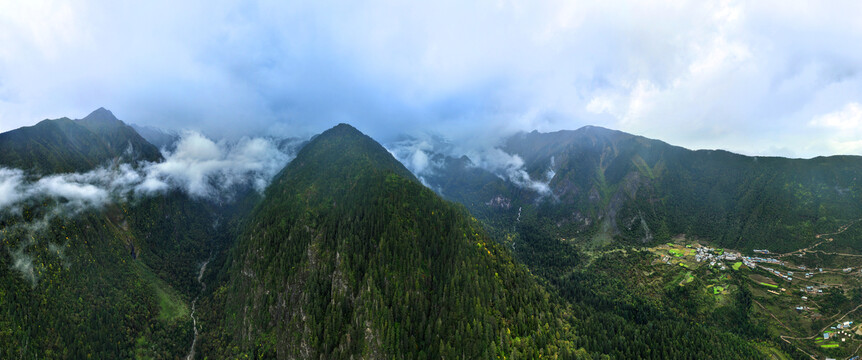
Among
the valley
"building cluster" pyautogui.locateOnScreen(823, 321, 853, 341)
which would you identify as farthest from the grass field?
"building cluster" pyautogui.locateOnScreen(823, 321, 853, 341)

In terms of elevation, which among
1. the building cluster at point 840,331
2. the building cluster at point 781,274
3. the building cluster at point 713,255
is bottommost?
the building cluster at point 840,331

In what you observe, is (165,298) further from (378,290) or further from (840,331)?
(840,331)

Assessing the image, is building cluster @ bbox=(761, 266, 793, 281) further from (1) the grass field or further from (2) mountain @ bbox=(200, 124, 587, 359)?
(1) the grass field

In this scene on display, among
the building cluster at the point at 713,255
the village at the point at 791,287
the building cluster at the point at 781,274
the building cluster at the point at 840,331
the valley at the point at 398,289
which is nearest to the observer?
the valley at the point at 398,289

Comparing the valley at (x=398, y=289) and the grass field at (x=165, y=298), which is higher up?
the valley at (x=398, y=289)

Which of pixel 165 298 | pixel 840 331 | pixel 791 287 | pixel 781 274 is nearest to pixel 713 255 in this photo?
pixel 781 274

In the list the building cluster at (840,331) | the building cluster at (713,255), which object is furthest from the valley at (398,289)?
the building cluster at (713,255)

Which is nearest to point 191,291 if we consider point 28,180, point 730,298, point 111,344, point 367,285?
point 111,344

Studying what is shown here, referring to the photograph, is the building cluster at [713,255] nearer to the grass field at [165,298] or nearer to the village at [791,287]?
the village at [791,287]

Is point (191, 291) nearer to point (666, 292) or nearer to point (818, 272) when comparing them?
point (666, 292)
